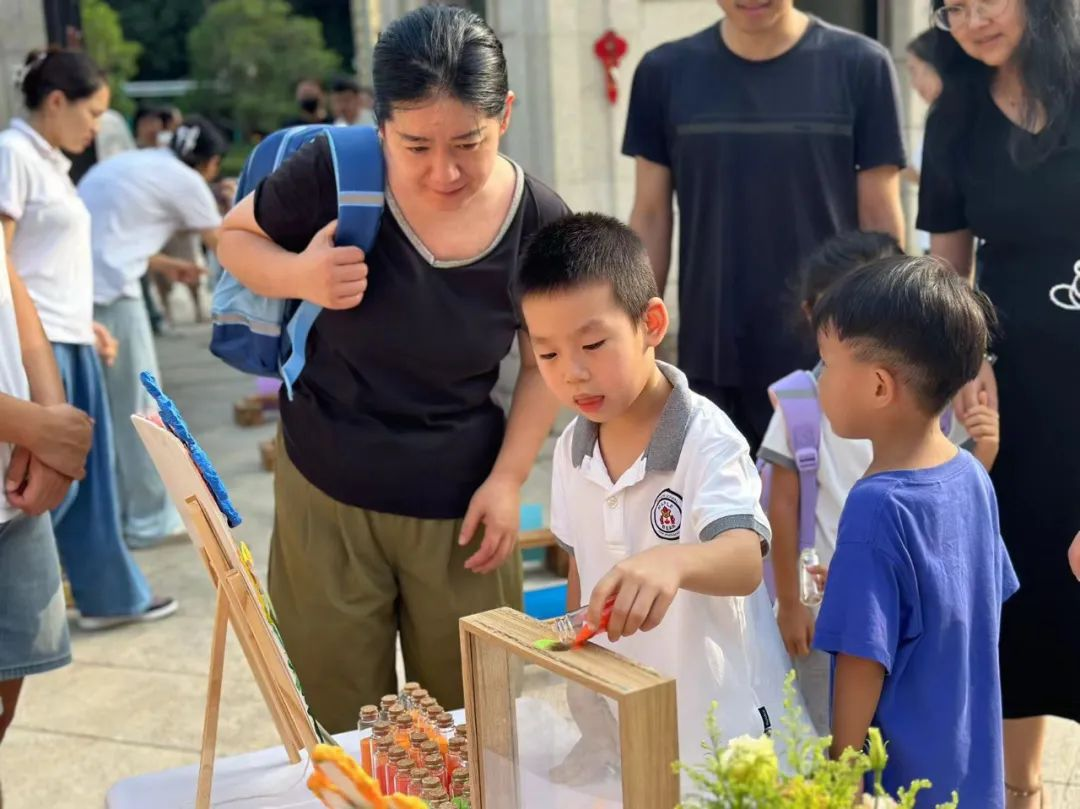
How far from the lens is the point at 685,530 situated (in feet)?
6.18

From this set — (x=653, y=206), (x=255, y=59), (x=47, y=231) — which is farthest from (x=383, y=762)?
(x=255, y=59)

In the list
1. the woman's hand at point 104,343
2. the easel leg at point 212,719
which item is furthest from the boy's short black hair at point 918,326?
the woman's hand at point 104,343

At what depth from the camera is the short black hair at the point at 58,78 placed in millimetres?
4280

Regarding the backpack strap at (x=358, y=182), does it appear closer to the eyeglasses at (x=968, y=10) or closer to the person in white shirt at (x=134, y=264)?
the eyeglasses at (x=968, y=10)

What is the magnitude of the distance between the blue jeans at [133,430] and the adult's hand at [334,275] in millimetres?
3280

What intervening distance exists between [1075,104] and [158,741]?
9.46 feet

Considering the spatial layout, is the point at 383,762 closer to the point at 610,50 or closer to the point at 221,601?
the point at 221,601

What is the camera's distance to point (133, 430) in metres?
5.52

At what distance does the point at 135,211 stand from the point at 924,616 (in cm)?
459

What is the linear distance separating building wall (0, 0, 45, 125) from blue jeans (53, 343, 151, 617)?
138 inches

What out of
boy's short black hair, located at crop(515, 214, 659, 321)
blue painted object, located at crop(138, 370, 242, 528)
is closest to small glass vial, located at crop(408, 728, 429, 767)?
blue painted object, located at crop(138, 370, 242, 528)

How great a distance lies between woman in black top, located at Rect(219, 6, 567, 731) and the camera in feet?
7.18

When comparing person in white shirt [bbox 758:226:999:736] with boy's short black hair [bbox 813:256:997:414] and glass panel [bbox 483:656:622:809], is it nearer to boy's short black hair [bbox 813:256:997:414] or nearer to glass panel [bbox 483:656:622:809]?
boy's short black hair [bbox 813:256:997:414]

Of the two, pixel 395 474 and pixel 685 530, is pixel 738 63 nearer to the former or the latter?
pixel 395 474
